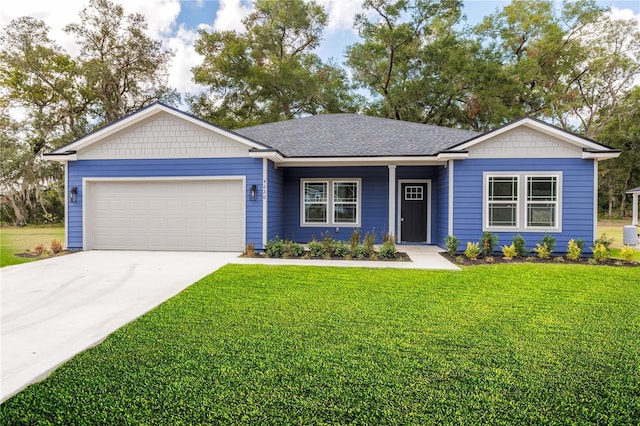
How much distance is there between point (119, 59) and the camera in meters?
23.8

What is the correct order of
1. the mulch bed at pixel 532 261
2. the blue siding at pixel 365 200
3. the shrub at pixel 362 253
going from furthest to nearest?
the blue siding at pixel 365 200 < the shrub at pixel 362 253 < the mulch bed at pixel 532 261

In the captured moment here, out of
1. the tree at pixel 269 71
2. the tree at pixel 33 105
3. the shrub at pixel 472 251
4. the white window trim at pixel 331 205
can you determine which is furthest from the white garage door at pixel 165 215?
the tree at pixel 33 105

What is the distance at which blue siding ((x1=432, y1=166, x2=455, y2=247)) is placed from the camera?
9812 mm

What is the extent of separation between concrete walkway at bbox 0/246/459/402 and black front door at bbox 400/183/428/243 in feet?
6.52

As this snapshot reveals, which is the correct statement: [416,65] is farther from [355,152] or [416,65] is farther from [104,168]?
[104,168]

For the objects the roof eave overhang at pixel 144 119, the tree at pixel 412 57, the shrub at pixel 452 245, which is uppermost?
the tree at pixel 412 57

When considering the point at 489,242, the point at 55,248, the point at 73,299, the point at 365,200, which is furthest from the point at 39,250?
the point at 489,242

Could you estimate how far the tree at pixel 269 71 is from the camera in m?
22.9

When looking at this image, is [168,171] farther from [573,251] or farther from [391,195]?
[573,251]

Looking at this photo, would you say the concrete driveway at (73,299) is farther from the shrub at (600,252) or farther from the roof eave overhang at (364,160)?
the shrub at (600,252)

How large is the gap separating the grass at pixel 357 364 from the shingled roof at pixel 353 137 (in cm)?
593

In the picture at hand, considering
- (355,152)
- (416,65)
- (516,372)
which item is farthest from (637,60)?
(516,372)

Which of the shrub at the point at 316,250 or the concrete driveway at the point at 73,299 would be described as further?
the shrub at the point at 316,250

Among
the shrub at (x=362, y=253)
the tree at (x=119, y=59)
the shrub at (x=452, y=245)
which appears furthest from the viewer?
the tree at (x=119, y=59)
